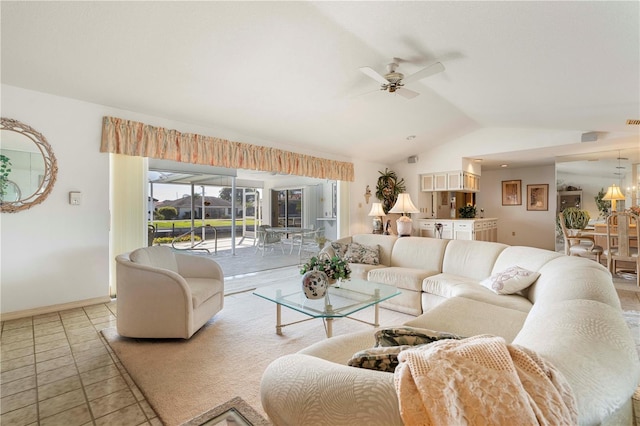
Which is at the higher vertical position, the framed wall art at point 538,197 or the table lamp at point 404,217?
the framed wall art at point 538,197

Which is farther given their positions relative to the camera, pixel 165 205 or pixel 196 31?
pixel 165 205

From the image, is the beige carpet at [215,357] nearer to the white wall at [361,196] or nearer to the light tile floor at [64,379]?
the light tile floor at [64,379]

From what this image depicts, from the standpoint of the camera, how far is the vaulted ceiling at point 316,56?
2168 mm

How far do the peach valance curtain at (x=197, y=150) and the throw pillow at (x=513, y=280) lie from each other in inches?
150

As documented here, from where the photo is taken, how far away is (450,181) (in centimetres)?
679

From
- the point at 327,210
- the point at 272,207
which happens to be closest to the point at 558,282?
the point at 327,210

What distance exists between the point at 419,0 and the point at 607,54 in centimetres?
159

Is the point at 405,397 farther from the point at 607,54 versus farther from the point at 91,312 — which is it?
the point at 91,312

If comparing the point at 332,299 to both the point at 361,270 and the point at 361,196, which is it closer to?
the point at 361,270

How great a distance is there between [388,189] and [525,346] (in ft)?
21.2

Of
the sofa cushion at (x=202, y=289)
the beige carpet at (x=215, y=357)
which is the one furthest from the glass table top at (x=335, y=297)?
the sofa cushion at (x=202, y=289)

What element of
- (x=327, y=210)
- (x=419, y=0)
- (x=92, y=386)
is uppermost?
(x=419, y=0)

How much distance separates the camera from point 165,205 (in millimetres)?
6129

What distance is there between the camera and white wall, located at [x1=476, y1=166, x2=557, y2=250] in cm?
765
